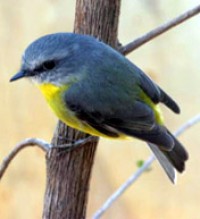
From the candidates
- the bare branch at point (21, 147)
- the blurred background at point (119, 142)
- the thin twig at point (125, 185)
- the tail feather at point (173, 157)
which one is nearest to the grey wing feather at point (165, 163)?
the tail feather at point (173, 157)

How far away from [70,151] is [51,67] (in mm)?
131

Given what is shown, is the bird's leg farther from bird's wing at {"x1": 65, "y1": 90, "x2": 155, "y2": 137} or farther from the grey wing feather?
the grey wing feather

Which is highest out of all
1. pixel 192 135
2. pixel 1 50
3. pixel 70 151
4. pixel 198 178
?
pixel 70 151

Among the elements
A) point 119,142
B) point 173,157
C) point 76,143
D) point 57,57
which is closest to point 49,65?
point 57,57

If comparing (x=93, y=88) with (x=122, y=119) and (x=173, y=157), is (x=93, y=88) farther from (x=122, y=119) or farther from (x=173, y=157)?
(x=173, y=157)

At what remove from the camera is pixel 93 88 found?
904mm

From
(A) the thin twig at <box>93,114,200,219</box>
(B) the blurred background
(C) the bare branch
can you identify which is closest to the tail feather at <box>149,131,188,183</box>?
(A) the thin twig at <box>93,114,200,219</box>

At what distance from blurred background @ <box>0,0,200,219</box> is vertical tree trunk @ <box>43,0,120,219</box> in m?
0.70

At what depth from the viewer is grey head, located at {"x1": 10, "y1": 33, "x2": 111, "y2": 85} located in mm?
852

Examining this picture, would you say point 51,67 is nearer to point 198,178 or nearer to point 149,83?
point 149,83

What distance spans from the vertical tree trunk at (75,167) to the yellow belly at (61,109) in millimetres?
23

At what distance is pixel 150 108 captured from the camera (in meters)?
0.96

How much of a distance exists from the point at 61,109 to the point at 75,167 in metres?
0.10

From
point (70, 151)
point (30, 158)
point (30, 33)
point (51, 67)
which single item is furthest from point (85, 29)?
point (30, 158)
